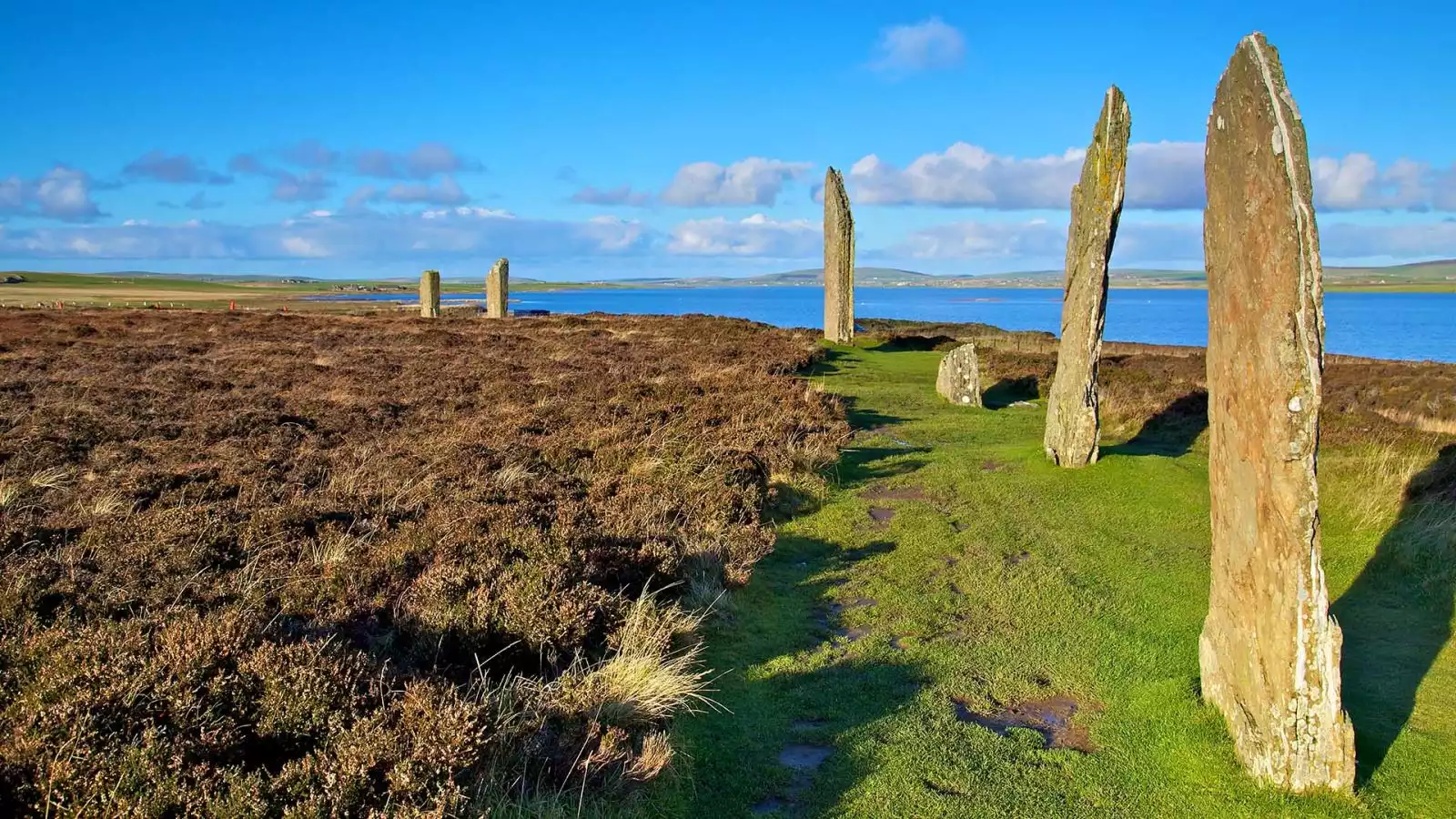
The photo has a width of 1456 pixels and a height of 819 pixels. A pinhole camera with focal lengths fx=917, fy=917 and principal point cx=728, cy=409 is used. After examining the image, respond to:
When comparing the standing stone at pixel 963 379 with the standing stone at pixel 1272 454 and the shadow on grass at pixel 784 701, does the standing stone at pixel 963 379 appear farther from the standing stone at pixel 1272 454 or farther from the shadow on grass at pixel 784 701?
the standing stone at pixel 1272 454

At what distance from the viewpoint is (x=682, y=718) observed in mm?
5074

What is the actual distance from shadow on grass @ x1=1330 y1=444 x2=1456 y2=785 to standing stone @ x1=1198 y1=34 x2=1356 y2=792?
1.67 ft

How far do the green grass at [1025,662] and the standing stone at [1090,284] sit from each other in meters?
0.51

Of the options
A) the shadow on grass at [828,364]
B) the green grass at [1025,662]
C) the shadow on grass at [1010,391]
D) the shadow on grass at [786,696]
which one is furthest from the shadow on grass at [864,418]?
the shadow on grass at [786,696]

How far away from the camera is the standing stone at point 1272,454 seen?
431 cm

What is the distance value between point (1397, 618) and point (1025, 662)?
3.01m

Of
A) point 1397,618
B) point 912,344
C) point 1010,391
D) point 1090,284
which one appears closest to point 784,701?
point 1397,618

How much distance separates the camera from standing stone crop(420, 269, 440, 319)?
37656 millimetres

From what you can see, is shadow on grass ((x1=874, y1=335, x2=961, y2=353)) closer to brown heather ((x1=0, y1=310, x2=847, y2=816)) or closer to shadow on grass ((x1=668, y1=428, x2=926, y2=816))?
brown heather ((x1=0, y1=310, x2=847, y2=816))

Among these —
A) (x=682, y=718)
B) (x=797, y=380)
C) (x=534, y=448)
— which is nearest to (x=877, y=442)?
(x=797, y=380)

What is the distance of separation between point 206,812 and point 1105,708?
4570mm

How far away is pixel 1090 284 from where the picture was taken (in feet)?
35.6

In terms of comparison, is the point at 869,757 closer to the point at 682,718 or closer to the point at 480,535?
the point at 682,718

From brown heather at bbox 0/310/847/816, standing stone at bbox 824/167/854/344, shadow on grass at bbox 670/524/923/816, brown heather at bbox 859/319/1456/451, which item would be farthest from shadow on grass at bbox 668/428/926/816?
standing stone at bbox 824/167/854/344
